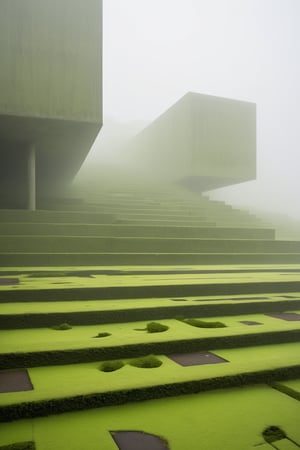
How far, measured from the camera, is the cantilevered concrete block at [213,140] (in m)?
9.61

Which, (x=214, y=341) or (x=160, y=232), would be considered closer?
(x=214, y=341)

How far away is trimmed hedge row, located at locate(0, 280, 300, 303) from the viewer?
8.32 ft

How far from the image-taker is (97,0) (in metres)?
4.91

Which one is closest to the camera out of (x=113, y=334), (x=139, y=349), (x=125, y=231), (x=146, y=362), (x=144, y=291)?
(x=146, y=362)

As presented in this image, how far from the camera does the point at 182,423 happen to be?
137 cm

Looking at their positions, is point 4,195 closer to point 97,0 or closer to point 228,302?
point 97,0

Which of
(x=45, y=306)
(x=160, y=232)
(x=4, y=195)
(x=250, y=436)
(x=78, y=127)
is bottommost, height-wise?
(x=250, y=436)

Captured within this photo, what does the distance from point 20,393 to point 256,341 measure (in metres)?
1.27

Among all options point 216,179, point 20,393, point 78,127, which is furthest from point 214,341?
point 216,179

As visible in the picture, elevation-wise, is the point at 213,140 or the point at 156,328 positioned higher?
the point at 213,140

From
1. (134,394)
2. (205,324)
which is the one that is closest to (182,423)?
(134,394)

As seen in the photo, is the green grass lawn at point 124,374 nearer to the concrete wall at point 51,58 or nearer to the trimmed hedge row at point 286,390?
the trimmed hedge row at point 286,390

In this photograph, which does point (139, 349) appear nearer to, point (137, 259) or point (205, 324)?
point (205, 324)

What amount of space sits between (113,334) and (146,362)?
0.33 meters
